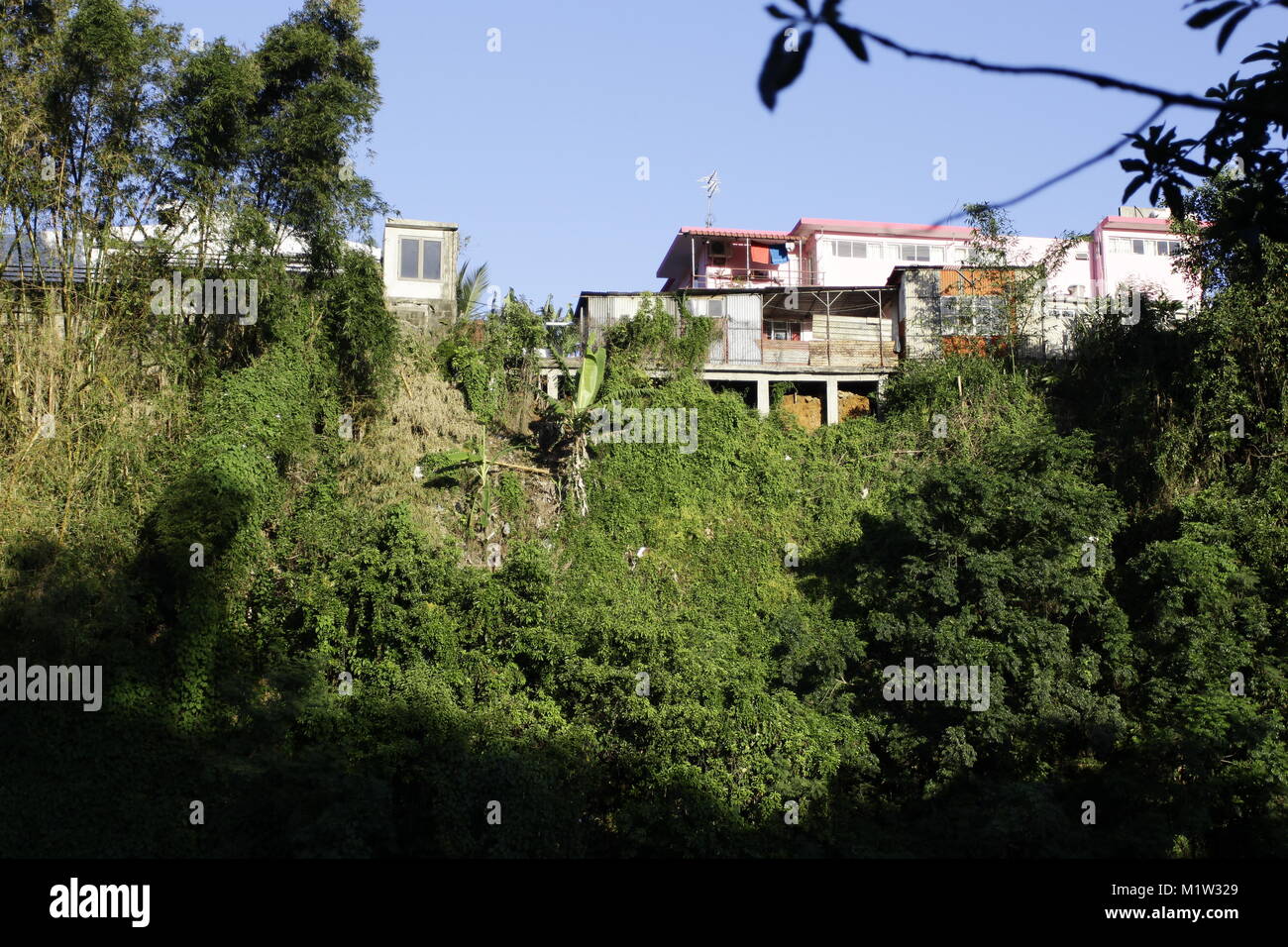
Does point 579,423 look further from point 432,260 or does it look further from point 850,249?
point 850,249

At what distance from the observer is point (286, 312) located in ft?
54.7

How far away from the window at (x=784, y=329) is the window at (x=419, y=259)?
291 inches

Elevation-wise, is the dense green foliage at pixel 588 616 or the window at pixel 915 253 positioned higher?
the window at pixel 915 253

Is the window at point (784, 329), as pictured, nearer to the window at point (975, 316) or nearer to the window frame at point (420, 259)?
the window at point (975, 316)

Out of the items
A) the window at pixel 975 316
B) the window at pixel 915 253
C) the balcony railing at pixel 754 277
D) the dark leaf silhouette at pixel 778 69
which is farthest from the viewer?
the window at pixel 915 253

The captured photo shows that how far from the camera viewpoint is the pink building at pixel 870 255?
27.2m

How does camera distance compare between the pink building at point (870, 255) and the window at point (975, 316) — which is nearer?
the window at point (975, 316)

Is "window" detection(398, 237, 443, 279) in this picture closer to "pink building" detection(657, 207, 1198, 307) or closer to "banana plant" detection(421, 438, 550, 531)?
"banana plant" detection(421, 438, 550, 531)

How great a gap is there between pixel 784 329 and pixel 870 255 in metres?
7.21

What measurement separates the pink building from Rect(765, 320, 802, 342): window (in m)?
1.71

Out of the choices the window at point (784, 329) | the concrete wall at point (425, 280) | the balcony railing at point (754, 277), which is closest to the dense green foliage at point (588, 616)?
the concrete wall at point (425, 280)

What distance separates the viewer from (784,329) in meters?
24.3
